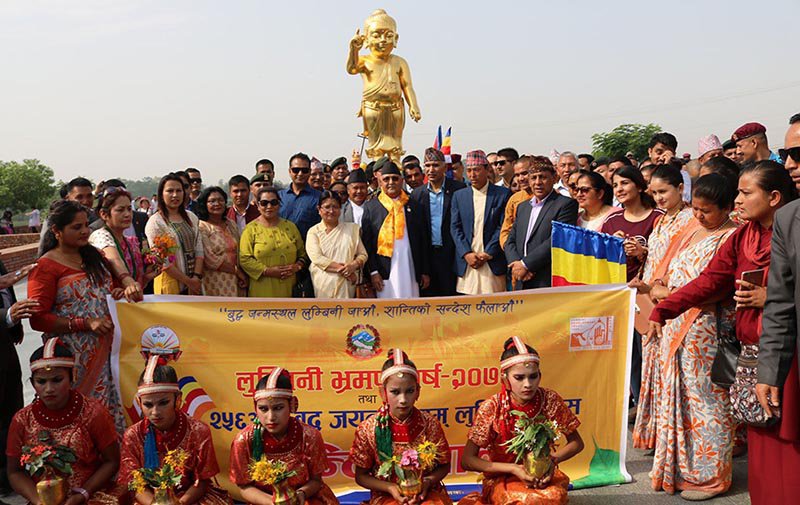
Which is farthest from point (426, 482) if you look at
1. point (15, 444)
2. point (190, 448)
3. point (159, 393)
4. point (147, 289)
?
point (147, 289)

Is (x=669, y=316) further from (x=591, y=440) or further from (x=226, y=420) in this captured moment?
(x=226, y=420)

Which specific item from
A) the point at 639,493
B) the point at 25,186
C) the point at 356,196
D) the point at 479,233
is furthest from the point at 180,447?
the point at 25,186

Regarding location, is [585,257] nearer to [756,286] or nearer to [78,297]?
[756,286]

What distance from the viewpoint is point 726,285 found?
3697 mm

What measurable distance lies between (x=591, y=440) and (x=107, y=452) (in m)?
3.04

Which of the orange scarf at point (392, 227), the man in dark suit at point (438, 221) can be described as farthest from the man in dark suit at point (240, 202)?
the man in dark suit at point (438, 221)

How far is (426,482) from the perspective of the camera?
3.50m

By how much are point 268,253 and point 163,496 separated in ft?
8.42

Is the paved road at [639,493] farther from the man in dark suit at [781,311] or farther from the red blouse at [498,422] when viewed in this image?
the man in dark suit at [781,311]

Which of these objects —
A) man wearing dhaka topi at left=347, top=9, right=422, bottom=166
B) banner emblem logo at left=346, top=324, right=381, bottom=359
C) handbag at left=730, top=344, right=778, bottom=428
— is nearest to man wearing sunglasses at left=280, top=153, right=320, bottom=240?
banner emblem logo at left=346, top=324, right=381, bottom=359

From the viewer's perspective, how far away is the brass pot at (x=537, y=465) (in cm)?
351

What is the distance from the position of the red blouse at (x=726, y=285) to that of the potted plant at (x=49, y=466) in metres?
3.39

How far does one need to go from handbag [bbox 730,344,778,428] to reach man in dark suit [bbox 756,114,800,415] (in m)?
0.11

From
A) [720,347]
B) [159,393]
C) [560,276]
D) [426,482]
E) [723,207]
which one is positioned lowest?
[426,482]
